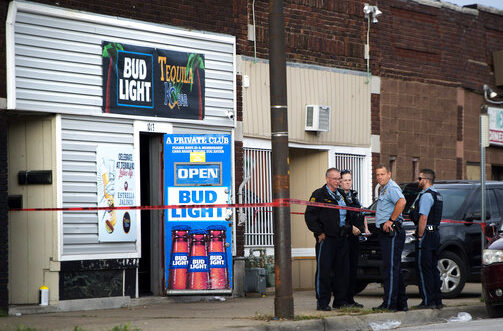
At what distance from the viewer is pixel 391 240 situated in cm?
1316

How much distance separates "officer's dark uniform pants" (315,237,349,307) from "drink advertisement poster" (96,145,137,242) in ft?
10.6

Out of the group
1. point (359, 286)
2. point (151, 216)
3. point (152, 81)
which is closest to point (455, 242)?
point (359, 286)

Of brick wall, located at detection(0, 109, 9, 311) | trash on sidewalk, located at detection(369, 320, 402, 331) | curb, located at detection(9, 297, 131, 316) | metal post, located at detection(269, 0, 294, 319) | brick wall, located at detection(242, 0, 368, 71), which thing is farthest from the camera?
brick wall, located at detection(242, 0, 368, 71)

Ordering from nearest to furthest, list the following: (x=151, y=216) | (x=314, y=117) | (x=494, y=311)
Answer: (x=494, y=311), (x=151, y=216), (x=314, y=117)

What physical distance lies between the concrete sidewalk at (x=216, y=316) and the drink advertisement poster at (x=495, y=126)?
765cm

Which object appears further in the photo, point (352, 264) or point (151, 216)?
point (151, 216)

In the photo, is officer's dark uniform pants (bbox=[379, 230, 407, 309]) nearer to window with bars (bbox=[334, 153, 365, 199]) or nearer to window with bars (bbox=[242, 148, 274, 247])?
window with bars (bbox=[242, 148, 274, 247])

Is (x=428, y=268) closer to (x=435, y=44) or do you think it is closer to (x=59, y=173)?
(x=59, y=173)

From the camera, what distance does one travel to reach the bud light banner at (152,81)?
583 inches

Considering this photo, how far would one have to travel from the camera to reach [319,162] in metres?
19.1

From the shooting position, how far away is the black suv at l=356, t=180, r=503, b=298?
1569cm

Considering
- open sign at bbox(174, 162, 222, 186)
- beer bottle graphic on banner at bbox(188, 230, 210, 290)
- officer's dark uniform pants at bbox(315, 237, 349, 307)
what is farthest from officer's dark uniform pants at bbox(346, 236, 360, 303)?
open sign at bbox(174, 162, 222, 186)

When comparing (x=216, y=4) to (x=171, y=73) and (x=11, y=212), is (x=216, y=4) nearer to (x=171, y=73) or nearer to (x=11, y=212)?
(x=171, y=73)

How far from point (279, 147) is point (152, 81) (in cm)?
406
